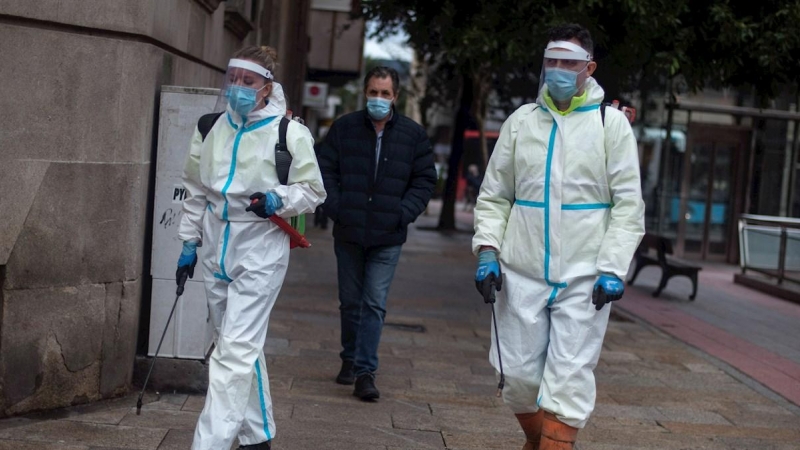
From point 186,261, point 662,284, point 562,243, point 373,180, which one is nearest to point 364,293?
point 373,180

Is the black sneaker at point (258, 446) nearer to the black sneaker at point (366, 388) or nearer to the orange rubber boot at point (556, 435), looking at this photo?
the orange rubber boot at point (556, 435)

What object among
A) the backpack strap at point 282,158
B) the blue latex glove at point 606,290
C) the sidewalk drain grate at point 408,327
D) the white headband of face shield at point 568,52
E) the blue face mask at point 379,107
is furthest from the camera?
the sidewalk drain grate at point 408,327

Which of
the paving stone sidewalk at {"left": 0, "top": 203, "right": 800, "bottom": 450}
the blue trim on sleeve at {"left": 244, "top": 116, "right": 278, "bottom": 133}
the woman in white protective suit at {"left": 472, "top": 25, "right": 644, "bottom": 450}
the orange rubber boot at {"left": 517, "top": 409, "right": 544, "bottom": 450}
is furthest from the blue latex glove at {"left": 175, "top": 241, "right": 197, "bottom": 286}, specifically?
the orange rubber boot at {"left": 517, "top": 409, "right": 544, "bottom": 450}

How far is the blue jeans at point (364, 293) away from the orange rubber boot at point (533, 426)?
1.95 meters

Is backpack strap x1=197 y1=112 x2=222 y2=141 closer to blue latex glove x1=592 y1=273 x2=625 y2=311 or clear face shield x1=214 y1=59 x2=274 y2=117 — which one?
clear face shield x1=214 y1=59 x2=274 y2=117

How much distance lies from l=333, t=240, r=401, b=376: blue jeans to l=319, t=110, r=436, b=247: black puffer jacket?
11cm

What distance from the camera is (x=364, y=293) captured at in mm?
6801

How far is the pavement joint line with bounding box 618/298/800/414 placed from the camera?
7789 mm

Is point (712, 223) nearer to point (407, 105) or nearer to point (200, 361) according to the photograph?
point (200, 361)

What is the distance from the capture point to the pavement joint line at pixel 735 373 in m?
7.79

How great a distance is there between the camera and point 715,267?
69.7ft

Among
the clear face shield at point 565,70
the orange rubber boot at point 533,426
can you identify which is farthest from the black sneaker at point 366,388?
the clear face shield at point 565,70

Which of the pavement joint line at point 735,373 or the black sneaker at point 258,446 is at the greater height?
the black sneaker at point 258,446

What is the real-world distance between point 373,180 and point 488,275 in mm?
2246
